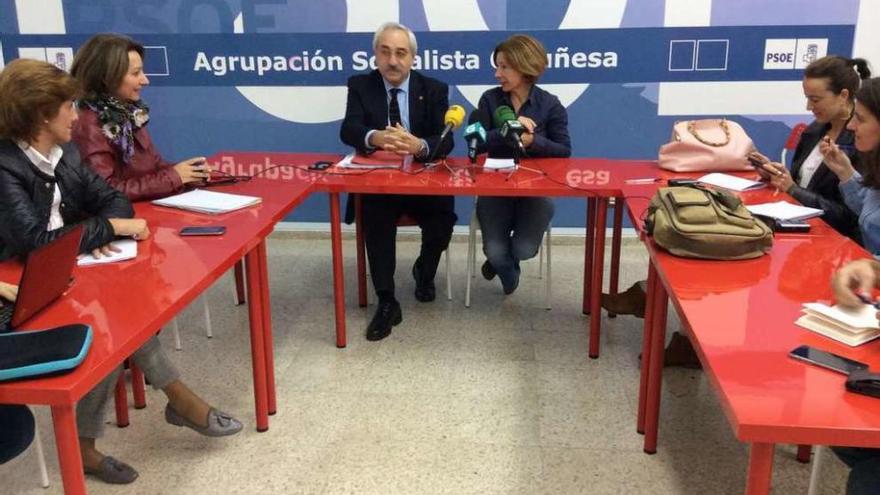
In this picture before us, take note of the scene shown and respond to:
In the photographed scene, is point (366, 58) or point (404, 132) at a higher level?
point (366, 58)

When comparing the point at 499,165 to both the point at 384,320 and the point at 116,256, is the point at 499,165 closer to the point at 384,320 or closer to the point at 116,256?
the point at 384,320

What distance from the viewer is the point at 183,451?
99.2 inches

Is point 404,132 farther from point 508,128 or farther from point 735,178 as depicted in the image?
point 735,178

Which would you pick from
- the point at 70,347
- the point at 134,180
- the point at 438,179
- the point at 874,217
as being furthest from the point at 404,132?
the point at 70,347

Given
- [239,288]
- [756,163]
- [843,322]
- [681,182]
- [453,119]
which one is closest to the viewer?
[843,322]

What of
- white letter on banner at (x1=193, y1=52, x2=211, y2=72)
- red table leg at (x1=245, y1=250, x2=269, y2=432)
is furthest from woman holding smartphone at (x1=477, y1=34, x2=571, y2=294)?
white letter on banner at (x1=193, y1=52, x2=211, y2=72)

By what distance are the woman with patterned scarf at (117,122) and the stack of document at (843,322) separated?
2120 millimetres

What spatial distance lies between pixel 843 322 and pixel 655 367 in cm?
86

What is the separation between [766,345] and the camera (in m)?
1.55

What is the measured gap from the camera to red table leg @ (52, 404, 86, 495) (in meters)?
1.38

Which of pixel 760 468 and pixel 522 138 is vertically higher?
pixel 522 138

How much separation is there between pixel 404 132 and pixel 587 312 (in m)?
1.22

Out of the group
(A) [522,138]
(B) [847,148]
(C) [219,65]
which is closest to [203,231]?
(A) [522,138]

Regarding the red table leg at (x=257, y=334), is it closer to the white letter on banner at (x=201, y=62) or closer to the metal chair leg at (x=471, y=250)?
the metal chair leg at (x=471, y=250)
